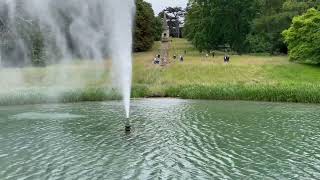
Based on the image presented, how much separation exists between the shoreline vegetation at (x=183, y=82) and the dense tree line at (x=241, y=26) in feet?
59.9

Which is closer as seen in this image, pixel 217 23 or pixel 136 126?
pixel 136 126

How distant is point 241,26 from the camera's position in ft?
339

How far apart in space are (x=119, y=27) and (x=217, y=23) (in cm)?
7619

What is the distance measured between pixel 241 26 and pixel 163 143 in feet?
263

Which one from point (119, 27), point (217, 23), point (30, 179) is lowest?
point (30, 179)

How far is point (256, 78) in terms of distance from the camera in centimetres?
6494

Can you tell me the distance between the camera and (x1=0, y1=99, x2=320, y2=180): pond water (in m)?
20.5

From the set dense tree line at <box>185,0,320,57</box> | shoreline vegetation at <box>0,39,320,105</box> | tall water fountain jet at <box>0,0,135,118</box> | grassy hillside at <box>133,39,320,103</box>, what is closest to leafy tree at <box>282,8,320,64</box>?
shoreline vegetation at <box>0,39,320,105</box>

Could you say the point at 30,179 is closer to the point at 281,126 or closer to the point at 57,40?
the point at 281,126

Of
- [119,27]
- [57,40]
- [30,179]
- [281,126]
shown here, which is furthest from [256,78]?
[30,179]

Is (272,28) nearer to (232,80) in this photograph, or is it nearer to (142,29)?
(142,29)

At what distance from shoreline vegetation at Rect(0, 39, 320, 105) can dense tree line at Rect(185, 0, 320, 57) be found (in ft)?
59.9

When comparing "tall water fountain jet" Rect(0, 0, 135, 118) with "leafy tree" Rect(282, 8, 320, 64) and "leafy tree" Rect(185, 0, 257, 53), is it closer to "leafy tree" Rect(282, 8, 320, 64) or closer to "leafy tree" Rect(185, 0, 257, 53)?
"leafy tree" Rect(282, 8, 320, 64)

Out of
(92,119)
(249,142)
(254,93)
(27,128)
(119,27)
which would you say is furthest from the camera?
(254,93)
